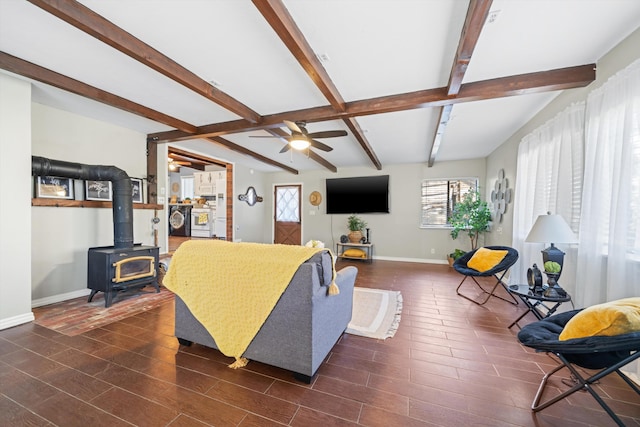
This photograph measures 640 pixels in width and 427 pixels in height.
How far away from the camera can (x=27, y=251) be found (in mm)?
2615

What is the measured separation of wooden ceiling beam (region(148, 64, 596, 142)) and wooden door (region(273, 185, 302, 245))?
3.98 meters

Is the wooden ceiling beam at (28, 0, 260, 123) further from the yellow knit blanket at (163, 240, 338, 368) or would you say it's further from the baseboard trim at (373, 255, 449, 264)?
the baseboard trim at (373, 255, 449, 264)

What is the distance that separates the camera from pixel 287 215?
25.1 feet

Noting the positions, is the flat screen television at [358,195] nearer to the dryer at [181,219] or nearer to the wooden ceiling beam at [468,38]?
the wooden ceiling beam at [468,38]

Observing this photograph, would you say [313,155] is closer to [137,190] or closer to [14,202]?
[137,190]

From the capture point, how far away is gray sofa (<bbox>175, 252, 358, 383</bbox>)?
1.66 metres

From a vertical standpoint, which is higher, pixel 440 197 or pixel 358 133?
pixel 358 133

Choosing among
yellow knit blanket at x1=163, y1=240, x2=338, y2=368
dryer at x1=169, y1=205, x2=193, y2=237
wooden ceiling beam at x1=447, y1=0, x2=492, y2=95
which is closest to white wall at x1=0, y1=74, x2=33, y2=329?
yellow knit blanket at x1=163, y1=240, x2=338, y2=368

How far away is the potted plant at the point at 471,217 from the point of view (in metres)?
5.02

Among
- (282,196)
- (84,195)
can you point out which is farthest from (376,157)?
(84,195)

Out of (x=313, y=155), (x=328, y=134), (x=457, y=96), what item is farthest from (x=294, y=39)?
(x=313, y=155)

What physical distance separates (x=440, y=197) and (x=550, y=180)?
10.5ft

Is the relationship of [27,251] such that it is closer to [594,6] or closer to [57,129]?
[57,129]

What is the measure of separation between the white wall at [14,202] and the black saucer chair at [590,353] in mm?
4449
